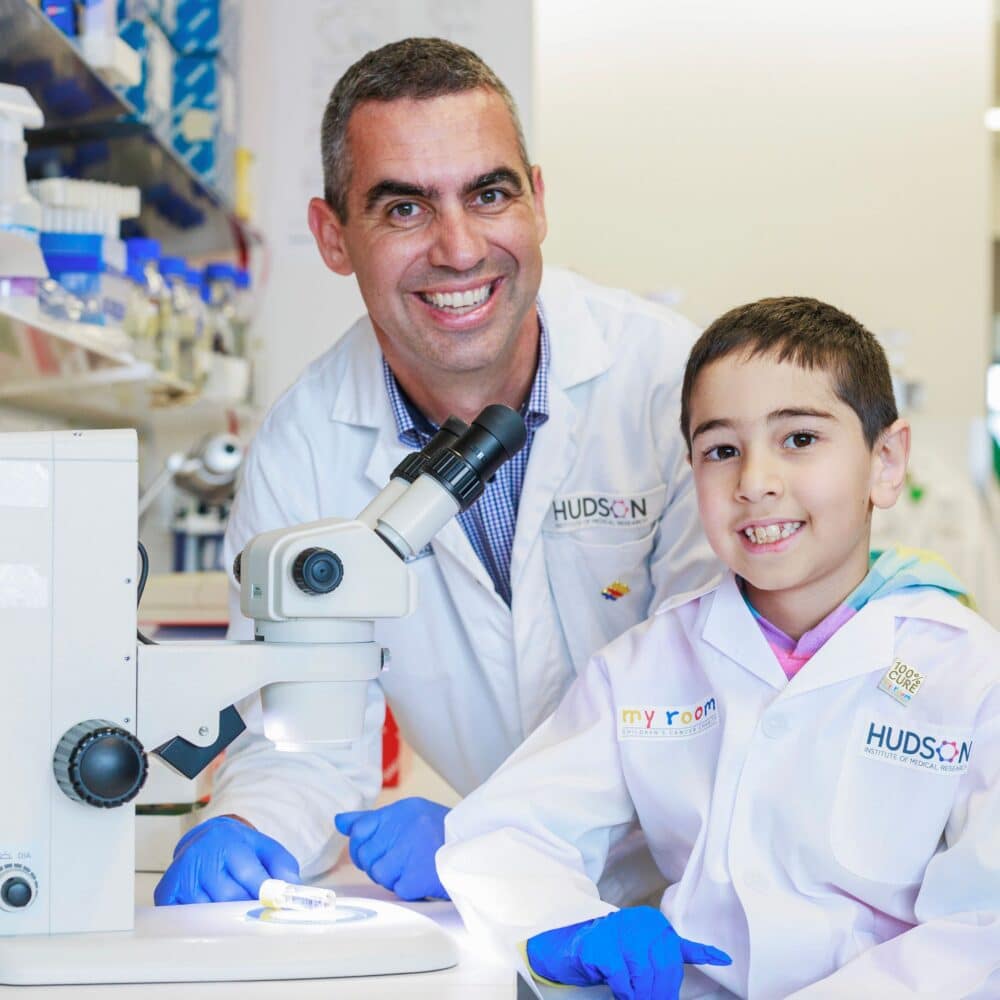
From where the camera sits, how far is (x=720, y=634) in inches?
54.3

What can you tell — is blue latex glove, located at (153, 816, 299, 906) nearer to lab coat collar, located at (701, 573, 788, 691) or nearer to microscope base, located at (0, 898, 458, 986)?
microscope base, located at (0, 898, 458, 986)

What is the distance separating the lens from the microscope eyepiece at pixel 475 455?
1.11m

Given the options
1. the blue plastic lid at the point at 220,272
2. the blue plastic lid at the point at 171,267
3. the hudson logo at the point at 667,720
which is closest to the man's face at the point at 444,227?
the hudson logo at the point at 667,720

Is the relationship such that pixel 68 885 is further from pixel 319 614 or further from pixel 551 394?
pixel 551 394

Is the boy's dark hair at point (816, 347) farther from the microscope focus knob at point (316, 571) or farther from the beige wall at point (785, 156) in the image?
the beige wall at point (785, 156)

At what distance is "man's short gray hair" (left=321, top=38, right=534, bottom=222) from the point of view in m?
1.69

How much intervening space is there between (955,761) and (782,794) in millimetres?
162

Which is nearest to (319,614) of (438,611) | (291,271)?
(438,611)

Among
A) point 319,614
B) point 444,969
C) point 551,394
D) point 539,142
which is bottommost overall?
point 444,969

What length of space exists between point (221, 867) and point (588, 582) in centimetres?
68

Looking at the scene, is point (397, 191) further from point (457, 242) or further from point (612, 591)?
point (612, 591)

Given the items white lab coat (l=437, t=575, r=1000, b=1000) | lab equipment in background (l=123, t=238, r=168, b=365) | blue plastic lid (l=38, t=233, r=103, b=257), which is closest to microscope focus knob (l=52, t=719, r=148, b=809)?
white lab coat (l=437, t=575, r=1000, b=1000)

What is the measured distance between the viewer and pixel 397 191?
170 cm

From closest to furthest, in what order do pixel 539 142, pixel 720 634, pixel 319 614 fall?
pixel 319 614 < pixel 720 634 < pixel 539 142
